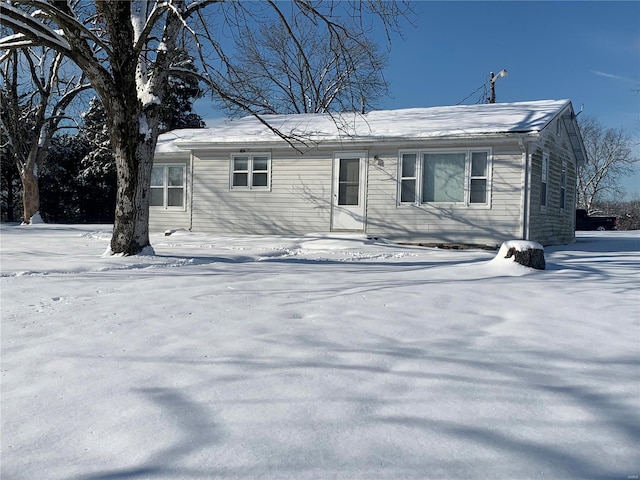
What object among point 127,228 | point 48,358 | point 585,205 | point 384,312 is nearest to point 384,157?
point 127,228

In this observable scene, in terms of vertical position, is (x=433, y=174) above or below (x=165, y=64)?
below

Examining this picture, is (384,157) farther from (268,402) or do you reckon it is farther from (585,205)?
(585,205)

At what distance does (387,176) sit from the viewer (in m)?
12.9

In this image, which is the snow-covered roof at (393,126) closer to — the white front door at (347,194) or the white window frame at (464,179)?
the white window frame at (464,179)

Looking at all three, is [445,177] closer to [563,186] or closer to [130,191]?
[563,186]

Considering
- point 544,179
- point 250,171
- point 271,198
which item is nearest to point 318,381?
point 271,198

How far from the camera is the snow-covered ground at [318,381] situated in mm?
1975

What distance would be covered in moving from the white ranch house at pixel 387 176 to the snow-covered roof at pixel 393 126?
1.4 inches

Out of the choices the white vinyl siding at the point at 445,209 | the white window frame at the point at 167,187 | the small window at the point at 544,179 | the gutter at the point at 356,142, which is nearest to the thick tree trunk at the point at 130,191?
the gutter at the point at 356,142

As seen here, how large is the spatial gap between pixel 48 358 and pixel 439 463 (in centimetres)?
240

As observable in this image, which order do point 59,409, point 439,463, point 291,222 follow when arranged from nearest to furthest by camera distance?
point 439,463 → point 59,409 → point 291,222

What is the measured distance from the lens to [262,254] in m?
9.41

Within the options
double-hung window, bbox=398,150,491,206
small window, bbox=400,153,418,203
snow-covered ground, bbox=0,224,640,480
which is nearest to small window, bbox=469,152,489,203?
double-hung window, bbox=398,150,491,206

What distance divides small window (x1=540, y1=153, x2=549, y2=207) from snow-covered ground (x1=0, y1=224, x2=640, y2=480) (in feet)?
28.5
